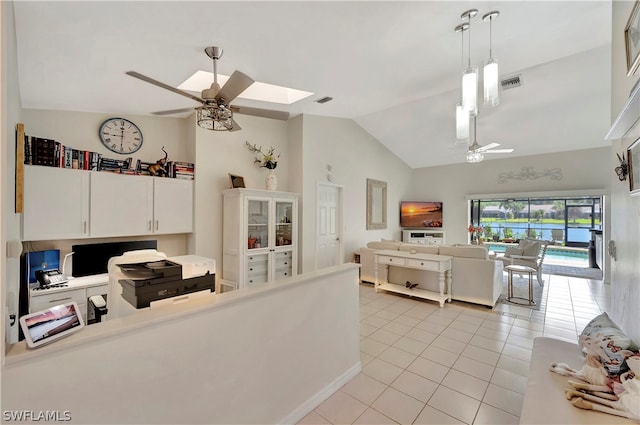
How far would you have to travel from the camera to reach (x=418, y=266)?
424 cm

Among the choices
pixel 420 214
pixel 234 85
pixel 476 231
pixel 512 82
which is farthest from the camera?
pixel 420 214

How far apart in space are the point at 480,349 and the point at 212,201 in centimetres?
386

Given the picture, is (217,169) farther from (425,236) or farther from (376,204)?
(425,236)

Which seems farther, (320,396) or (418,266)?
(418,266)

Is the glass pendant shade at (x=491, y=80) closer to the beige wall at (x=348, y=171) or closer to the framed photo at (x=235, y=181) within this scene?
the beige wall at (x=348, y=171)

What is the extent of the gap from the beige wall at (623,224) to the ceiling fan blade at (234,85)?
2.35 metres

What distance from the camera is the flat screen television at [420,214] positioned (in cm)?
732

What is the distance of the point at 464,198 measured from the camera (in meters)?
7.24

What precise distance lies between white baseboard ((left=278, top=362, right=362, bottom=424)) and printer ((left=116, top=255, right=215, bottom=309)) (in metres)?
1.05

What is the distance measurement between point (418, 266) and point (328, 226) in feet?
5.85

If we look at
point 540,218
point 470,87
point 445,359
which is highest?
point 470,87

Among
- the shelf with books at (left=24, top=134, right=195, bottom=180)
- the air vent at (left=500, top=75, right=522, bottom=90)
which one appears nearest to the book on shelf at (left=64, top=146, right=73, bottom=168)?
the shelf with books at (left=24, top=134, right=195, bottom=180)

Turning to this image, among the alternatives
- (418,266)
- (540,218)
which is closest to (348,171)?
(418,266)

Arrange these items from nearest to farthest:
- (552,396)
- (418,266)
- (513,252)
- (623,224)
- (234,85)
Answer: (552,396) < (623,224) < (234,85) < (418,266) < (513,252)
